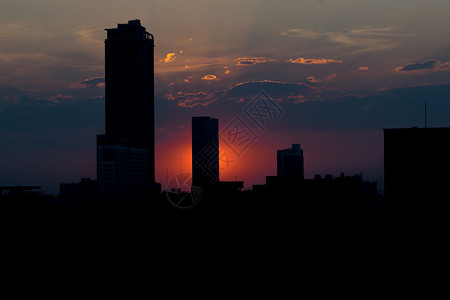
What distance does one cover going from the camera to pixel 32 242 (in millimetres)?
163375

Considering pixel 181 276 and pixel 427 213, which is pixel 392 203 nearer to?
pixel 427 213

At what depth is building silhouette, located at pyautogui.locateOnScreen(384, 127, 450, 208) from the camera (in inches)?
6437

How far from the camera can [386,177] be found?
167750 millimetres

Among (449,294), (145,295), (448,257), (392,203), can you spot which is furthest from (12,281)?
(392,203)

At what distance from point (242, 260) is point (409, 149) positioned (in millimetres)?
65522

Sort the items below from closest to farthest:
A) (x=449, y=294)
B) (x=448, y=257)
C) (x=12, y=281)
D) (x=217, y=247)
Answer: (x=449, y=294) < (x=12, y=281) < (x=448, y=257) < (x=217, y=247)

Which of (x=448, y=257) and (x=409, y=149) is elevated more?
(x=409, y=149)

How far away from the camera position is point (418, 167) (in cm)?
16450

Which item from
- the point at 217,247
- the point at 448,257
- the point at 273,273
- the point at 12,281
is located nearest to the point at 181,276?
the point at 273,273

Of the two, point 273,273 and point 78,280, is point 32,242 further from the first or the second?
point 273,273

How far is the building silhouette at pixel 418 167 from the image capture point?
16350 cm

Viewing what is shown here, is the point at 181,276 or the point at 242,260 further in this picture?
the point at 242,260

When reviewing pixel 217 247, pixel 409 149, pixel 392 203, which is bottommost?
pixel 217 247

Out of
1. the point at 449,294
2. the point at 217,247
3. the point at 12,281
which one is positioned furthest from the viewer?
the point at 217,247
